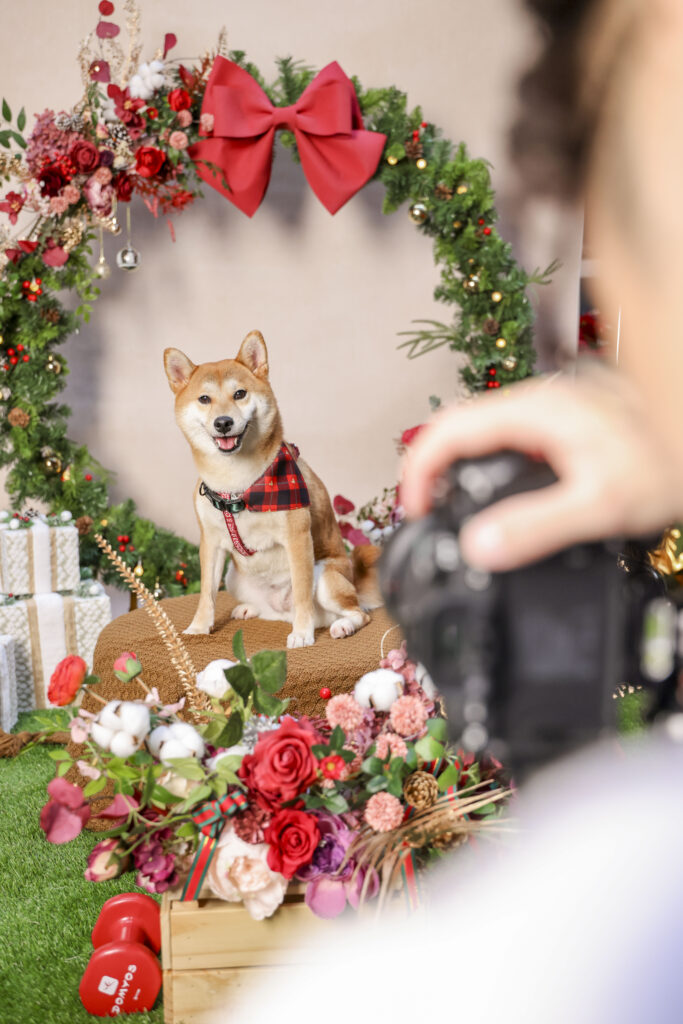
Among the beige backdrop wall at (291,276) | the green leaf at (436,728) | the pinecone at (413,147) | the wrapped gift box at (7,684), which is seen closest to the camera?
the green leaf at (436,728)

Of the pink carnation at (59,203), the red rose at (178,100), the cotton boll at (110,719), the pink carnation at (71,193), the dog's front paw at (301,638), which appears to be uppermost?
the red rose at (178,100)

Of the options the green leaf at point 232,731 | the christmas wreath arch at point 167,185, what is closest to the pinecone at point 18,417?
the christmas wreath arch at point 167,185

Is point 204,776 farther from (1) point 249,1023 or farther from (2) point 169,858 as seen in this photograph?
(1) point 249,1023

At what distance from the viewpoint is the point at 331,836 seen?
104 cm

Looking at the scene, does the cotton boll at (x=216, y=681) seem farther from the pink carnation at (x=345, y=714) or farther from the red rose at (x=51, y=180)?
the red rose at (x=51, y=180)

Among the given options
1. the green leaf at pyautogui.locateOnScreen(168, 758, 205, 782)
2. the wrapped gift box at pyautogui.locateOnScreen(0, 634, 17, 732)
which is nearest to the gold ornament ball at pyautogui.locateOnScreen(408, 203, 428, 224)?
the wrapped gift box at pyautogui.locateOnScreen(0, 634, 17, 732)

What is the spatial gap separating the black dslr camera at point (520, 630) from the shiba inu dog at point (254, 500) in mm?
1692

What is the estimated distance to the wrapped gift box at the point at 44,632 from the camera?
108 inches

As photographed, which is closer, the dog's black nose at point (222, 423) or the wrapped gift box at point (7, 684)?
the dog's black nose at point (222, 423)

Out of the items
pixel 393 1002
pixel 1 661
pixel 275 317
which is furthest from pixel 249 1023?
pixel 275 317

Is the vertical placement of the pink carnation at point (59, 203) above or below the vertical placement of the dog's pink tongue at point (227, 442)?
above

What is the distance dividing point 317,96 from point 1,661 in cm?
212

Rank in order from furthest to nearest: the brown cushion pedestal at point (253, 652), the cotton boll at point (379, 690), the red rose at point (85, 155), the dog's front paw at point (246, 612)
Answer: the red rose at point (85, 155) < the dog's front paw at point (246, 612) < the brown cushion pedestal at point (253, 652) < the cotton boll at point (379, 690)

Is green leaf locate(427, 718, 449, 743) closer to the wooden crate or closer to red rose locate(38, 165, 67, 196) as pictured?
the wooden crate
